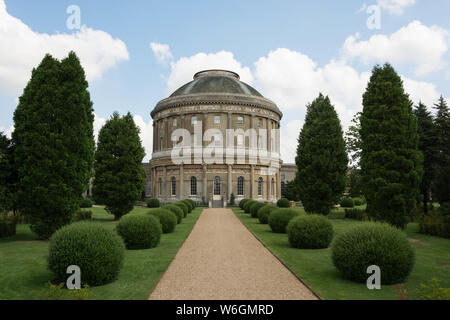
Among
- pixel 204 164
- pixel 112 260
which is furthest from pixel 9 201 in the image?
pixel 204 164

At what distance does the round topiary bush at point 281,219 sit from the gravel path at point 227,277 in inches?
192

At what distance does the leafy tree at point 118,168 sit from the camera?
89.5 feet

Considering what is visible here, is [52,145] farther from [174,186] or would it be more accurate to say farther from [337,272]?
[174,186]

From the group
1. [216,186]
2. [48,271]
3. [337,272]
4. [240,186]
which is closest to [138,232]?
[48,271]

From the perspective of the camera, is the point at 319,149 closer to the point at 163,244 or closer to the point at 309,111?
the point at 309,111

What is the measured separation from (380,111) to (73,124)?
16937 millimetres

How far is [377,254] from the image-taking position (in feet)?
30.1

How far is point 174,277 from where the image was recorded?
9992 mm

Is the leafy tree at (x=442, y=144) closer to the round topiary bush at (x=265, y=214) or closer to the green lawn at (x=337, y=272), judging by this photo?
the green lawn at (x=337, y=272)

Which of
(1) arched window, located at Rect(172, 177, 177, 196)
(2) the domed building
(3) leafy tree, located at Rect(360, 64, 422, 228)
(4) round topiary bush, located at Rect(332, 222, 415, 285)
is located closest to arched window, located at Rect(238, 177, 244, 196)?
(2) the domed building

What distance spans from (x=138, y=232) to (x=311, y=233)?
724 cm

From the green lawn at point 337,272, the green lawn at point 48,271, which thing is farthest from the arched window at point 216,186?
the green lawn at point 48,271

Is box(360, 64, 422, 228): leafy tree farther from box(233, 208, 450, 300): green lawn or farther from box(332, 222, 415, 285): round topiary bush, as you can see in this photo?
box(332, 222, 415, 285): round topiary bush

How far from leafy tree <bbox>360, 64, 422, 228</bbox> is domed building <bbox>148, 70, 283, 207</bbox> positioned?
101 ft
